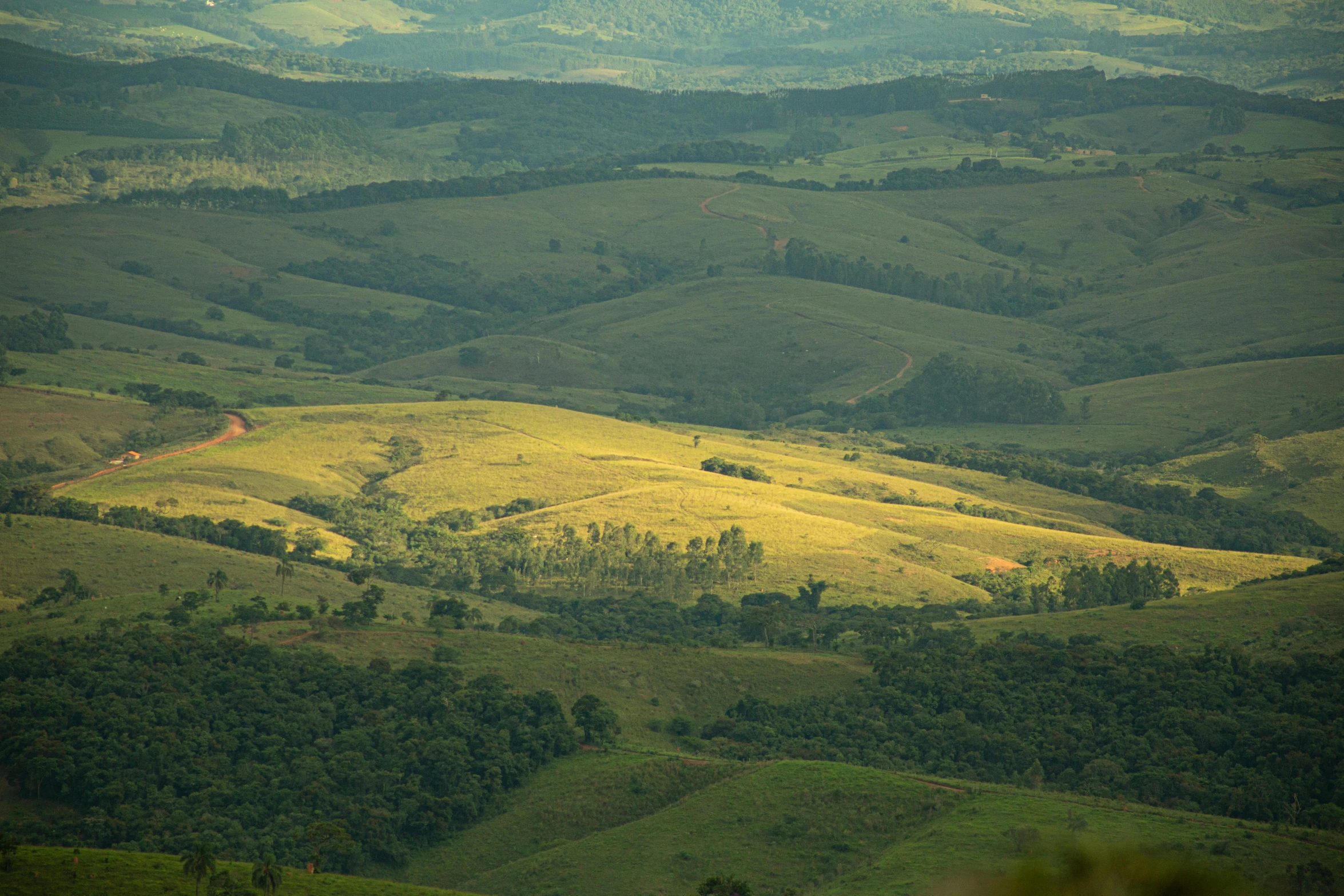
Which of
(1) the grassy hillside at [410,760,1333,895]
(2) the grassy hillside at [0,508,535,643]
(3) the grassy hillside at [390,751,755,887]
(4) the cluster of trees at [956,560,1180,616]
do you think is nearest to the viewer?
(1) the grassy hillside at [410,760,1333,895]

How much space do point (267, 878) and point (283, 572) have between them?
1922 inches

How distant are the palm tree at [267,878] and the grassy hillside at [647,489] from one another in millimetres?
69596

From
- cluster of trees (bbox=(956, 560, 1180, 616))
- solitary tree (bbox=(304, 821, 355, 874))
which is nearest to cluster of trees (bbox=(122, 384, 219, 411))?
cluster of trees (bbox=(956, 560, 1180, 616))

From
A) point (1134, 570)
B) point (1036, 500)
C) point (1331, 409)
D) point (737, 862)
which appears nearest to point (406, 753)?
point (737, 862)

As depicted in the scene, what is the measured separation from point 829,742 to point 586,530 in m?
53.9

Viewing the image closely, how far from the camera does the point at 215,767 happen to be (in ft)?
256

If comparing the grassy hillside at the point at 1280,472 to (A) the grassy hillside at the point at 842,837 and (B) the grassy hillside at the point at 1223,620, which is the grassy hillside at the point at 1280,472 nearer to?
(B) the grassy hillside at the point at 1223,620

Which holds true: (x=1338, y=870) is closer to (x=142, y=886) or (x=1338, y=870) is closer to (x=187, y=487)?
(x=142, y=886)

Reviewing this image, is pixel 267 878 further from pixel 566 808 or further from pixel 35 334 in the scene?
pixel 35 334

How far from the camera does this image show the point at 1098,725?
86.1 metres

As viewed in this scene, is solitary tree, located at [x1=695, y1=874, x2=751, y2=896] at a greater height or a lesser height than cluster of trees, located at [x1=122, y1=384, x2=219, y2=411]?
greater

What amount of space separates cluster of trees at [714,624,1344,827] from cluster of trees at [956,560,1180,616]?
24291mm

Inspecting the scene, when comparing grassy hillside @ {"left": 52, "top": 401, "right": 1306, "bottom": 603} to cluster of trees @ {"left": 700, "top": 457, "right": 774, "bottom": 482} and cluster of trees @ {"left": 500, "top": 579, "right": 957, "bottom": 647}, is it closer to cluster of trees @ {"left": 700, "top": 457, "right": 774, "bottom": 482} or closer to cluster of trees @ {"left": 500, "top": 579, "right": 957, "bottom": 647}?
cluster of trees @ {"left": 700, "top": 457, "right": 774, "bottom": 482}

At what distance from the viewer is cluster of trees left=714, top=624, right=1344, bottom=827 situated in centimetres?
7800
